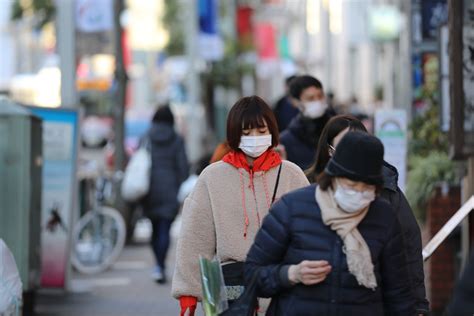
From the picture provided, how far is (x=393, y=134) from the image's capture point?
38.0 feet

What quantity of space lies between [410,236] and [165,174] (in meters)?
8.36

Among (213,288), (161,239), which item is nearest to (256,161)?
(213,288)

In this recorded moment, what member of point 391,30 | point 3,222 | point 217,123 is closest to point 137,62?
point 217,123

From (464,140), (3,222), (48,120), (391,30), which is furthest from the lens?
(391,30)

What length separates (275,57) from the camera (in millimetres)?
46938

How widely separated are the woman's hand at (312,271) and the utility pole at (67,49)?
11.2 m

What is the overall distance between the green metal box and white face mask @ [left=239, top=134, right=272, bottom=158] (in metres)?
4.98

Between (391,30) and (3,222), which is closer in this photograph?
(3,222)

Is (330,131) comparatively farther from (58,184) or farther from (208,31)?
(208,31)

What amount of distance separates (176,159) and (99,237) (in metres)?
2.30

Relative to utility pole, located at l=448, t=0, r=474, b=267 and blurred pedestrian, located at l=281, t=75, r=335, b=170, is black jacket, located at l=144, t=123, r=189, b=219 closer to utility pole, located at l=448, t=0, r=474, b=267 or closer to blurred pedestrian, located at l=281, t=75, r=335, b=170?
blurred pedestrian, located at l=281, t=75, r=335, b=170

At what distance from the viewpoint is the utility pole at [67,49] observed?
16.5m

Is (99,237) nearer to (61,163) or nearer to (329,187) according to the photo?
(61,163)

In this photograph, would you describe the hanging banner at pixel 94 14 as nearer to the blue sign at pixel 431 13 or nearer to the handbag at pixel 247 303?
the blue sign at pixel 431 13
